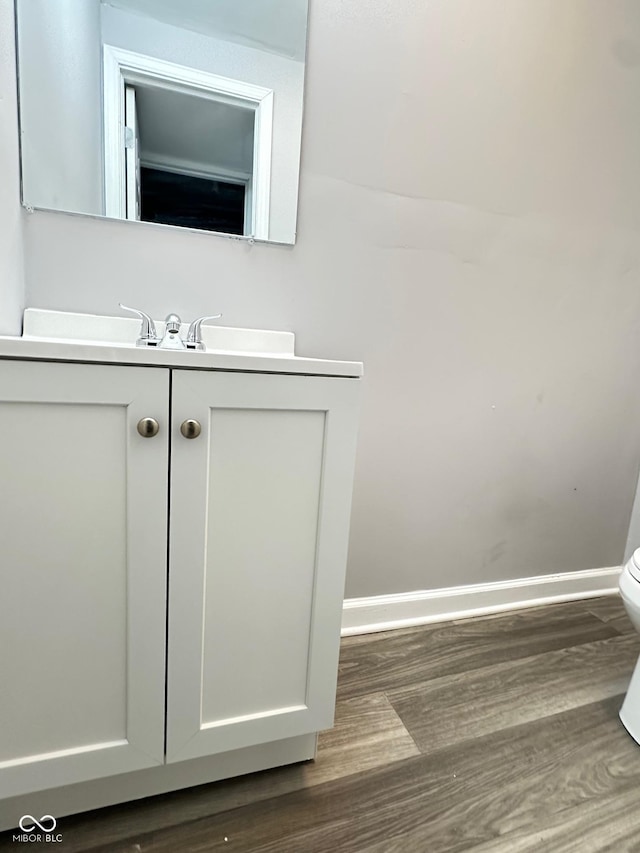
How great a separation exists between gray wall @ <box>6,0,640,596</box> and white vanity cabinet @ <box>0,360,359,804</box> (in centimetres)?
54

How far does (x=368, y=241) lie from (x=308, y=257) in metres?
0.18

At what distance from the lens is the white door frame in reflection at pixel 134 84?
108cm

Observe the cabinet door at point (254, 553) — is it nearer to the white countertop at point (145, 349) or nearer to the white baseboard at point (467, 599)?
the white countertop at point (145, 349)

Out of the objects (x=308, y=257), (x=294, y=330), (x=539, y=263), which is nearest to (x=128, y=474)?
(x=294, y=330)

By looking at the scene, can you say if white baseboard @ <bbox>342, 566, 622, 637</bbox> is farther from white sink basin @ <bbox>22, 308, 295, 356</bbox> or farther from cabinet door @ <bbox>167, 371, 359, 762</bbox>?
white sink basin @ <bbox>22, 308, 295, 356</bbox>

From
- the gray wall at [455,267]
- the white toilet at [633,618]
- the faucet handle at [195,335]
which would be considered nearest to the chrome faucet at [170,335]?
the faucet handle at [195,335]

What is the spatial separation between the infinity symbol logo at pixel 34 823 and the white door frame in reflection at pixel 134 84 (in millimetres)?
1234

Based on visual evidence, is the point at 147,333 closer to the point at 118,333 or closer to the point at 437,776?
the point at 118,333

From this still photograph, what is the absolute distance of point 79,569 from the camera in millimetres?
711

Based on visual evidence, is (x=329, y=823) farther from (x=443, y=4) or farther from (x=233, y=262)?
(x=443, y=4)

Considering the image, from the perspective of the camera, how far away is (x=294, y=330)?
4.17ft

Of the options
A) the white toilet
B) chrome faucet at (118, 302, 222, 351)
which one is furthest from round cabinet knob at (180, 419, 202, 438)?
the white toilet

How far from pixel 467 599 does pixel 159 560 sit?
124cm

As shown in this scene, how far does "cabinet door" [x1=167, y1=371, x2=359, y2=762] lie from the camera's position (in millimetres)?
752
